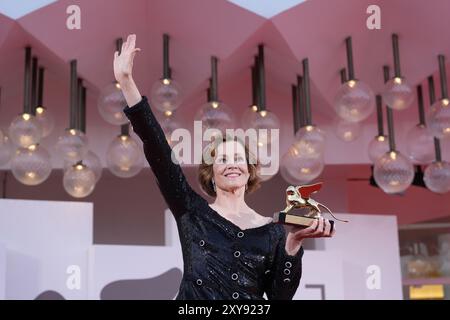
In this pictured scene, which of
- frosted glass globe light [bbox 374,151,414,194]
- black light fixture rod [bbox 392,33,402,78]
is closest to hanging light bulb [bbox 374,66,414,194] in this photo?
frosted glass globe light [bbox 374,151,414,194]

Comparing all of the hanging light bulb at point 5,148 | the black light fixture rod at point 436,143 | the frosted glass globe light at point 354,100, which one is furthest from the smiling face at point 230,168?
the black light fixture rod at point 436,143

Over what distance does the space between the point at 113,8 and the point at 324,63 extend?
4.39ft

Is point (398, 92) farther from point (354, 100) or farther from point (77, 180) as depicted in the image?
point (77, 180)

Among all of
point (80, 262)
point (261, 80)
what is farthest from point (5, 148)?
point (261, 80)

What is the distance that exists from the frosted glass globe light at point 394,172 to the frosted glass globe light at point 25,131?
1.80 metres

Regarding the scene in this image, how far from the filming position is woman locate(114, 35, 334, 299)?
1.44m

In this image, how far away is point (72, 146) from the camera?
372cm

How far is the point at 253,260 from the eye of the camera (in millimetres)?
1464

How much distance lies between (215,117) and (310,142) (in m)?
0.52

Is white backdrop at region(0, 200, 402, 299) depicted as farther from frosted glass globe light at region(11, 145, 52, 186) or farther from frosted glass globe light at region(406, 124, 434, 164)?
frosted glass globe light at region(406, 124, 434, 164)

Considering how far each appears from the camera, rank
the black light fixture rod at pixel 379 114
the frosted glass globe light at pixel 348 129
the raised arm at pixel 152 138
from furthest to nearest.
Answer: the black light fixture rod at pixel 379 114
the frosted glass globe light at pixel 348 129
the raised arm at pixel 152 138

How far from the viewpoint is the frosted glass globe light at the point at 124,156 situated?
3814 millimetres

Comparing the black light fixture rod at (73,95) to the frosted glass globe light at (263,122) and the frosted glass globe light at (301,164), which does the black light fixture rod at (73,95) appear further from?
the frosted glass globe light at (301,164)
